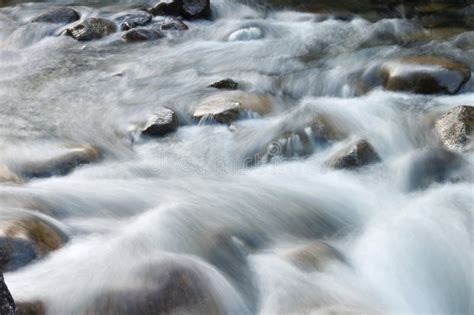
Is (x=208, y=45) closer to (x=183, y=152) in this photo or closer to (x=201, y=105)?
(x=201, y=105)

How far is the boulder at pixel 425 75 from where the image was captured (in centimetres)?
747

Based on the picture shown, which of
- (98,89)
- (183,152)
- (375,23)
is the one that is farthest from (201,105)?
(375,23)

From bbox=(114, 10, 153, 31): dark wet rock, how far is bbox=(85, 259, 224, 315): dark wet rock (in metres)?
7.35

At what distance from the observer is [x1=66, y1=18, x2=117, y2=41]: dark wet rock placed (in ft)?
33.5

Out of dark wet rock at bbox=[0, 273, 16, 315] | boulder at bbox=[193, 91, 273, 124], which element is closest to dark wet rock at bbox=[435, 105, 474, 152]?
boulder at bbox=[193, 91, 273, 124]

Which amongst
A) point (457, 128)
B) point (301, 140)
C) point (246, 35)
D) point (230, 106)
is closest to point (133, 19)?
point (246, 35)

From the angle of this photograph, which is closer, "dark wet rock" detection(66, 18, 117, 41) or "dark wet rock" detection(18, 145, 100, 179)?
"dark wet rock" detection(18, 145, 100, 179)

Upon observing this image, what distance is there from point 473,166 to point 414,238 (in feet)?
4.33

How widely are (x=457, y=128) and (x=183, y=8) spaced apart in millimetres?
6477

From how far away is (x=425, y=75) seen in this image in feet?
24.8

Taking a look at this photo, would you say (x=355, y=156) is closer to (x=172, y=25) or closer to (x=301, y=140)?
(x=301, y=140)

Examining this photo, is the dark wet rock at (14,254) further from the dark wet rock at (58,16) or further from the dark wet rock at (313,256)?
the dark wet rock at (58,16)

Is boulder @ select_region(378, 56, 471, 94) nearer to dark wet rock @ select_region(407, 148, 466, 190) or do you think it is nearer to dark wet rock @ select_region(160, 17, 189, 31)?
dark wet rock @ select_region(407, 148, 466, 190)

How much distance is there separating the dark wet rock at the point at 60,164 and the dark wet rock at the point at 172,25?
192 inches
